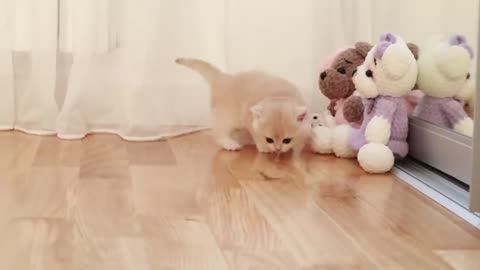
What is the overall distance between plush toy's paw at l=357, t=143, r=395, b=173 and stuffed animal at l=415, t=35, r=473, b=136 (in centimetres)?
13

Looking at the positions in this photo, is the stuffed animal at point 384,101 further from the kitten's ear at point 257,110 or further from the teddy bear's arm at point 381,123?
the kitten's ear at point 257,110

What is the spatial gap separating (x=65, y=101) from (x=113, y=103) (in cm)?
13

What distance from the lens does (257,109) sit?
5.76 feet

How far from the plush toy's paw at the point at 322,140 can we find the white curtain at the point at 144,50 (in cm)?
28

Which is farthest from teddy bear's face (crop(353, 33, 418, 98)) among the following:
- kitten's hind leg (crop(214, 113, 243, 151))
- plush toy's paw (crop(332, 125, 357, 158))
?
kitten's hind leg (crop(214, 113, 243, 151))

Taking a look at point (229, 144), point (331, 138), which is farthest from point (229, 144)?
point (331, 138)

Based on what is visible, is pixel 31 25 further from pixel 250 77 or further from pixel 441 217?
pixel 441 217

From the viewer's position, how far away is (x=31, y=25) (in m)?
1.94

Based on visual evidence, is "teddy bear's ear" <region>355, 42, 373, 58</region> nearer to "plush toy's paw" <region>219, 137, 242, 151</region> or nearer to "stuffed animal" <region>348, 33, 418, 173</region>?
"stuffed animal" <region>348, 33, 418, 173</region>

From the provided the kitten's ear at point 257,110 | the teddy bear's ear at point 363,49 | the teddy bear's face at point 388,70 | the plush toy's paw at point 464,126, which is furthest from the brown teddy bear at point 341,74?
the plush toy's paw at point 464,126

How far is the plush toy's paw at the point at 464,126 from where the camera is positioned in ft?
5.05

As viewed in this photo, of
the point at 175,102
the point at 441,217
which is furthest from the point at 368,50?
the point at 441,217

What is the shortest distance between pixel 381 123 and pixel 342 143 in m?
0.15

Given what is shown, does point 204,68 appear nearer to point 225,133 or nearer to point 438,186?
point 225,133
